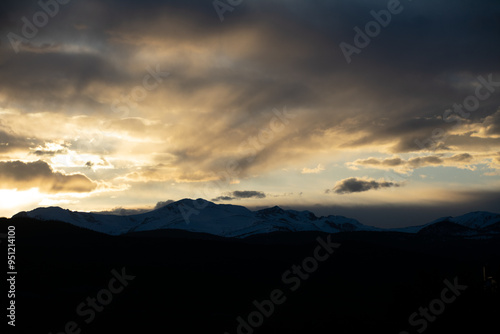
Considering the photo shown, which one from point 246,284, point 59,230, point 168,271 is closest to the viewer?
point 168,271

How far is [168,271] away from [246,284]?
76.3 feet

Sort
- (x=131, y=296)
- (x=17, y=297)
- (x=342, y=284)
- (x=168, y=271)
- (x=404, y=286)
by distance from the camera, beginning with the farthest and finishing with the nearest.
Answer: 1. (x=342, y=284)
2. (x=168, y=271)
3. (x=131, y=296)
4. (x=404, y=286)
5. (x=17, y=297)

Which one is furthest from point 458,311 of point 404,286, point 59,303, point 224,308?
point 59,303

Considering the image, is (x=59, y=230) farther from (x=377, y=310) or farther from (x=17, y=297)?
(x=377, y=310)

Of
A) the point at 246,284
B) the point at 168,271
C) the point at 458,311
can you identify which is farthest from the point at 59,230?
the point at 458,311

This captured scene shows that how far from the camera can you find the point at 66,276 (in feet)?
315

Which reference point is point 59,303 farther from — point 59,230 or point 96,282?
point 59,230

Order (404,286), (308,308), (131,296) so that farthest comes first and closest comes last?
(308,308) → (131,296) → (404,286)

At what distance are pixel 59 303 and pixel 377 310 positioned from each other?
7519cm

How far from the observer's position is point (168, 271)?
11644 cm

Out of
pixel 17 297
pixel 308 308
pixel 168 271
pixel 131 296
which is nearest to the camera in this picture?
pixel 17 297

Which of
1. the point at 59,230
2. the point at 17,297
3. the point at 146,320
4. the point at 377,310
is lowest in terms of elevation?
the point at 377,310

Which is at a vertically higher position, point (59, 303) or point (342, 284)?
point (59, 303)

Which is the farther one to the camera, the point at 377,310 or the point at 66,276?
the point at 377,310
